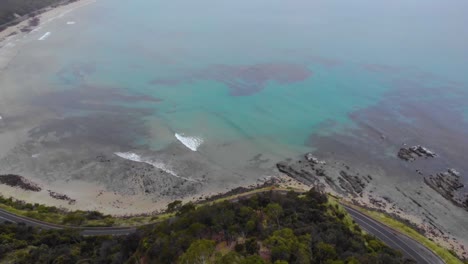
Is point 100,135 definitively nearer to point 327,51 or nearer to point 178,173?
point 178,173

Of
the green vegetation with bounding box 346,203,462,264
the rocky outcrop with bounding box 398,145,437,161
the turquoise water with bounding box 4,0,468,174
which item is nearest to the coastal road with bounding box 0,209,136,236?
the turquoise water with bounding box 4,0,468,174

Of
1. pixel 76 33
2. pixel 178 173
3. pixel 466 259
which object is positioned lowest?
pixel 466 259

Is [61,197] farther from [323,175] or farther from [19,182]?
[323,175]

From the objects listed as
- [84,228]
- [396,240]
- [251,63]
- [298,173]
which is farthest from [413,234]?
[251,63]

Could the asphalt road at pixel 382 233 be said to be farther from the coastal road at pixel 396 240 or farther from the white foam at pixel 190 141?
the white foam at pixel 190 141

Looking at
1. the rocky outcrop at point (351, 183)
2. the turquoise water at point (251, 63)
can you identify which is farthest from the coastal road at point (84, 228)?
the rocky outcrop at point (351, 183)

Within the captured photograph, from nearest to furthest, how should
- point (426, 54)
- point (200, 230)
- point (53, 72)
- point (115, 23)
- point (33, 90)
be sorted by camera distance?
point (200, 230) < point (33, 90) < point (53, 72) < point (426, 54) < point (115, 23)

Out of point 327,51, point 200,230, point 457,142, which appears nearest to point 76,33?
point 327,51
